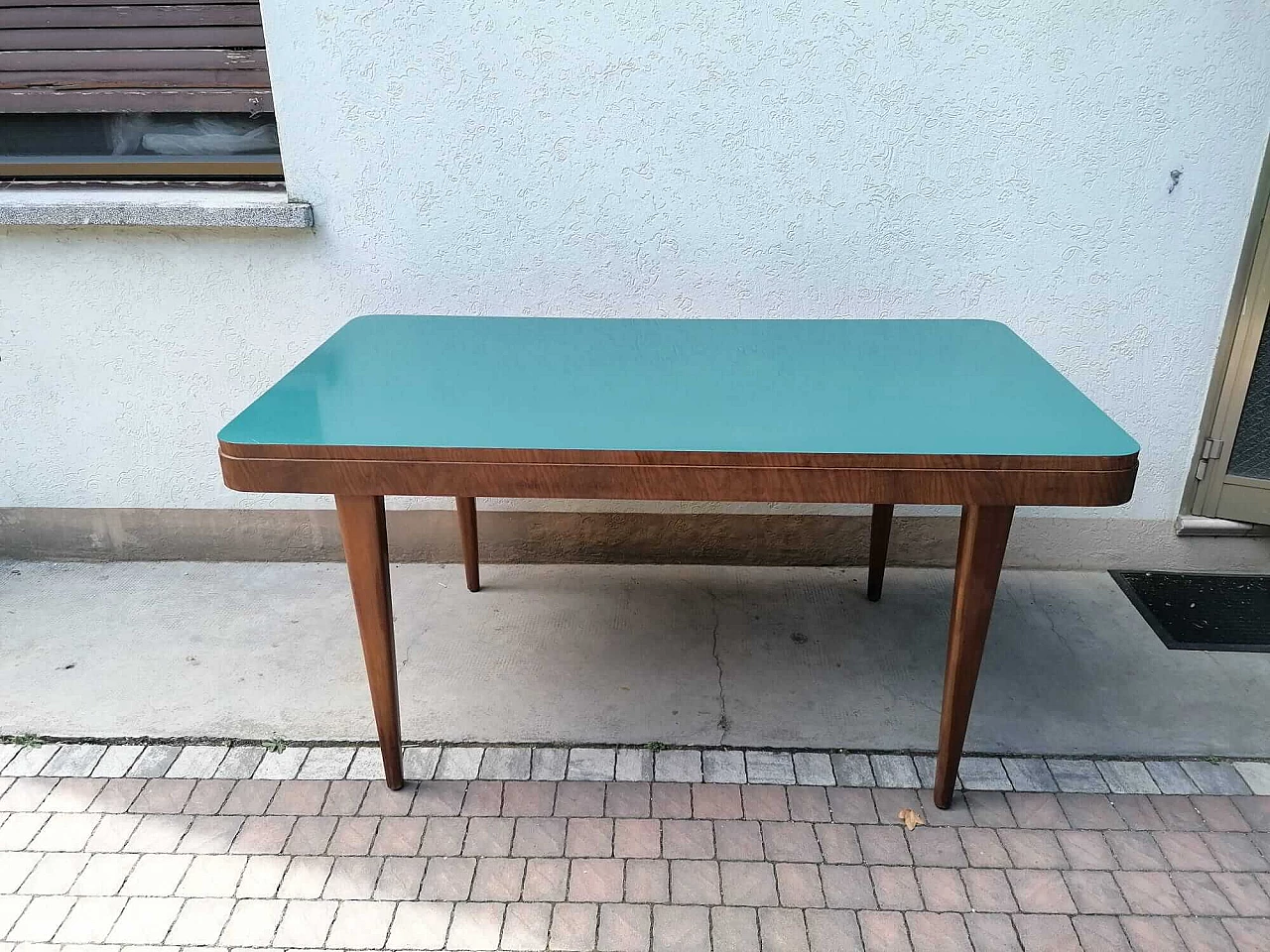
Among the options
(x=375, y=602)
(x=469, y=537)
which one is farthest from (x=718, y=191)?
(x=375, y=602)

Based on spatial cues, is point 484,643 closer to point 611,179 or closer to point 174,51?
point 611,179

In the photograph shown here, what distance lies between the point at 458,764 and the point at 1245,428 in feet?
8.78

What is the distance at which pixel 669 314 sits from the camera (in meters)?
2.80

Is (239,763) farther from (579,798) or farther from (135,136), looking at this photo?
(135,136)

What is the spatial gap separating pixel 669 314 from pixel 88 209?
185 centimetres

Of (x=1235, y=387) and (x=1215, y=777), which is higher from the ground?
(x=1235, y=387)

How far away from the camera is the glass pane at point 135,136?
280 centimetres

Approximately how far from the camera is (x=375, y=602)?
6.12 feet

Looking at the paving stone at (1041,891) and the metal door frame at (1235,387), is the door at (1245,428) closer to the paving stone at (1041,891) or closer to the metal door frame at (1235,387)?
the metal door frame at (1235,387)

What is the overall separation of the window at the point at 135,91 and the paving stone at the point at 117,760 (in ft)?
5.83

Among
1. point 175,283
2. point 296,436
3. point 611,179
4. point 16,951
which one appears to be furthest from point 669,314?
point 16,951

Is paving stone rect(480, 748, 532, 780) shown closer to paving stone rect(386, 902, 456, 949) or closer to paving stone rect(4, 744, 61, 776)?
paving stone rect(386, 902, 456, 949)

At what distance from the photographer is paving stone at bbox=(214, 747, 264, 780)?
7.02ft

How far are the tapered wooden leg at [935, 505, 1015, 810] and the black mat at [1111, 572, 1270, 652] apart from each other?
1.14 m
